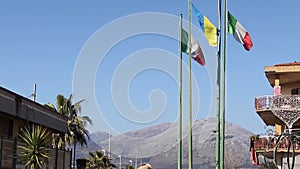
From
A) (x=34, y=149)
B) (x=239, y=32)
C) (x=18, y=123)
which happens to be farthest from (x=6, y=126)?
(x=239, y=32)

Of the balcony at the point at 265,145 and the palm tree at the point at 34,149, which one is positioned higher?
the balcony at the point at 265,145

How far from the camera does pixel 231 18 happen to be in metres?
27.6

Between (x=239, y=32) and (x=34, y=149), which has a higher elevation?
(x=239, y=32)

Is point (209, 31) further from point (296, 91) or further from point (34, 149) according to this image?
point (296, 91)

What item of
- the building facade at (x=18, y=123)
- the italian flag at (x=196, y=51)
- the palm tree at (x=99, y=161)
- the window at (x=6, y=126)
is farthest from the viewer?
the palm tree at (x=99, y=161)

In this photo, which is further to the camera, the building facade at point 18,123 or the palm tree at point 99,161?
the palm tree at point 99,161

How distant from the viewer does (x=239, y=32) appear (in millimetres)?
27344

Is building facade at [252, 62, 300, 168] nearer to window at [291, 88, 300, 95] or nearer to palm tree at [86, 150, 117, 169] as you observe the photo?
window at [291, 88, 300, 95]

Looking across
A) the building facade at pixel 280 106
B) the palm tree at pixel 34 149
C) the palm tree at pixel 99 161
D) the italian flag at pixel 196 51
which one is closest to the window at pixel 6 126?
the palm tree at pixel 34 149

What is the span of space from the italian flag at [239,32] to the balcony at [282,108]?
15.8m

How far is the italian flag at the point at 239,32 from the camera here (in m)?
27.1

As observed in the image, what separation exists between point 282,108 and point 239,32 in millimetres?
16361

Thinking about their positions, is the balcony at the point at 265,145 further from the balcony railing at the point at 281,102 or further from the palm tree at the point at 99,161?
the palm tree at the point at 99,161

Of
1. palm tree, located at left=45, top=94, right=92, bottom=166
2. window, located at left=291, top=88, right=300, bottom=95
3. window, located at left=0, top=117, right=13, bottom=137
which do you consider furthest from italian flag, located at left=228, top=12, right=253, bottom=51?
palm tree, located at left=45, top=94, right=92, bottom=166
